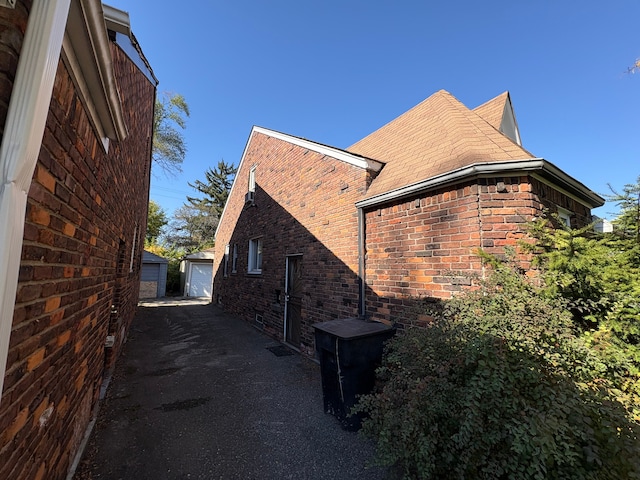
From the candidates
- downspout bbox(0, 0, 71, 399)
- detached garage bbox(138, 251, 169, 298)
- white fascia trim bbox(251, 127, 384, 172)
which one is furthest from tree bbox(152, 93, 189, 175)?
downspout bbox(0, 0, 71, 399)

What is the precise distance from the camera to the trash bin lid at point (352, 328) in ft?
11.6

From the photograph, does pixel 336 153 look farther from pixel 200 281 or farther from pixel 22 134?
pixel 200 281

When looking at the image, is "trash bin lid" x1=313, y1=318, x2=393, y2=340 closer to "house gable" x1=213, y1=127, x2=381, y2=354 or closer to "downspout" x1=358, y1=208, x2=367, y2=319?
"downspout" x1=358, y1=208, x2=367, y2=319

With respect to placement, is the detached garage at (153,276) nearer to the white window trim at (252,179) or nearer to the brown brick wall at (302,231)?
the brown brick wall at (302,231)

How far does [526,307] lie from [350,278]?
9.20ft

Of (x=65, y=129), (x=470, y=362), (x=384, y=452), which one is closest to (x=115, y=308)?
(x=65, y=129)

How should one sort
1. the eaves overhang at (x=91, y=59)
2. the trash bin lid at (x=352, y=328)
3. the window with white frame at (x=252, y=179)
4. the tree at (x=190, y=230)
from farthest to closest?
the tree at (x=190, y=230)
the window with white frame at (x=252, y=179)
the trash bin lid at (x=352, y=328)
the eaves overhang at (x=91, y=59)

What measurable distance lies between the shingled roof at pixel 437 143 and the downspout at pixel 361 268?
46 cm

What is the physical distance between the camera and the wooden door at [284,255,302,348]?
6854mm

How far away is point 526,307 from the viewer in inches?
106

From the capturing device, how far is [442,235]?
3738 millimetres

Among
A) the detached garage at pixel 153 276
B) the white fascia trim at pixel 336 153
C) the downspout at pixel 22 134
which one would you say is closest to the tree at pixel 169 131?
the detached garage at pixel 153 276

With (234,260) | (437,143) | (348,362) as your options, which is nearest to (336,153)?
(437,143)

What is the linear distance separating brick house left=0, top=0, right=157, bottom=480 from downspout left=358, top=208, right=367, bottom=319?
3.52 metres
